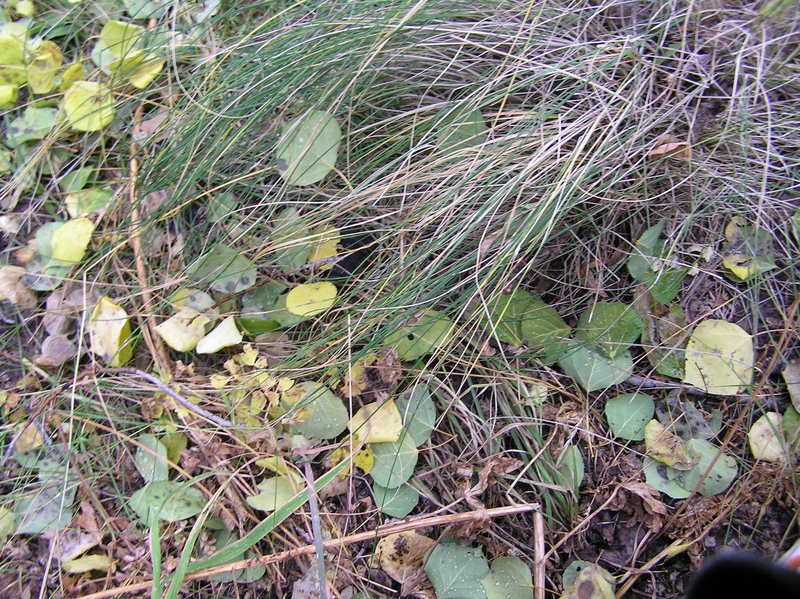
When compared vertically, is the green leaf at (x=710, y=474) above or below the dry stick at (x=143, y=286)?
below

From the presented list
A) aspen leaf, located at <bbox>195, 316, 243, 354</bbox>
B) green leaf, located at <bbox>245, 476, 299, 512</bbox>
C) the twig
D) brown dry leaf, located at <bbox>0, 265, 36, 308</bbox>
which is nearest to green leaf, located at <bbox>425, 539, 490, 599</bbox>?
green leaf, located at <bbox>245, 476, 299, 512</bbox>

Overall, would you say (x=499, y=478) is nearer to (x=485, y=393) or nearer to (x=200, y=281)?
(x=485, y=393)

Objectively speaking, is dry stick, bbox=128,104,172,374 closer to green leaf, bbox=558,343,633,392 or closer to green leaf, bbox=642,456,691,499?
green leaf, bbox=558,343,633,392

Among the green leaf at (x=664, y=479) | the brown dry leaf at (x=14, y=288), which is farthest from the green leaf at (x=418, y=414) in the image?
the brown dry leaf at (x=14, y=288)

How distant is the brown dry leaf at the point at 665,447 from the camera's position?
898 mm

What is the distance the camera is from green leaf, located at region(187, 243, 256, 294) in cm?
104

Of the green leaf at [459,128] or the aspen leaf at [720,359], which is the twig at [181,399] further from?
the aspen leaf at [720,359]

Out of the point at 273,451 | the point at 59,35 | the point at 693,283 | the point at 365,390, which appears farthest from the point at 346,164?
the point at 59,35

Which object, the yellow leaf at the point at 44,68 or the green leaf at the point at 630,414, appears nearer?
the green leaf at the point at 630,414

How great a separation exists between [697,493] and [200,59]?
122 centimetres

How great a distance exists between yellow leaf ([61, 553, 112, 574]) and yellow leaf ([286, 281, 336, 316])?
52 centimetres

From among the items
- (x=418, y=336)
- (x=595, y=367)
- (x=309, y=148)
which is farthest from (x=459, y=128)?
(x=595, y=367)

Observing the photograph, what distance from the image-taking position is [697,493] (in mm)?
888

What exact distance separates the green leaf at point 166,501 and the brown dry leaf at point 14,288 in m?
0.46
